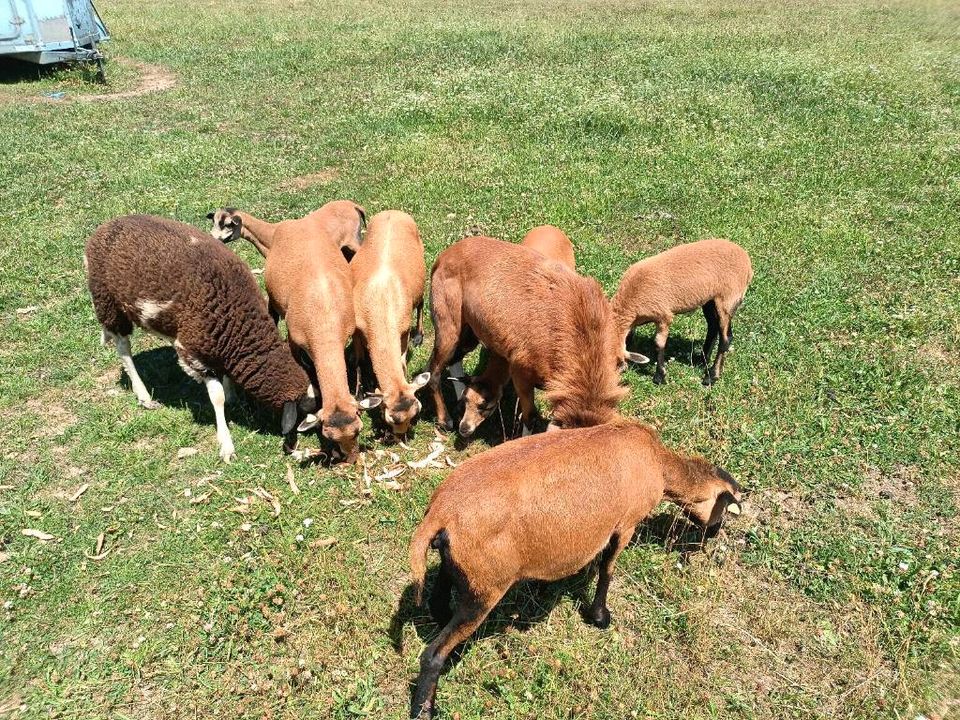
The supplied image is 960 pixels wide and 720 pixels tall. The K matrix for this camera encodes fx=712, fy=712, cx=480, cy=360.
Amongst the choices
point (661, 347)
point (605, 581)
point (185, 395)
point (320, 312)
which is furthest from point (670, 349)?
point (185, 395)

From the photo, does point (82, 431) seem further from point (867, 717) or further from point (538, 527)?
point (867, 717)

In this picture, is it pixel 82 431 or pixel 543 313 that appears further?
pixel 82 431

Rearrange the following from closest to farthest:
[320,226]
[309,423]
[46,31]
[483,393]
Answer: [309,423], [483,393], [320,226], [46,31]

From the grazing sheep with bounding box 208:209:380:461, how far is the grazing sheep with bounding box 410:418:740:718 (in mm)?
2135

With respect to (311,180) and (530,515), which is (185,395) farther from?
(311,180)

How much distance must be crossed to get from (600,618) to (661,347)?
3.96m

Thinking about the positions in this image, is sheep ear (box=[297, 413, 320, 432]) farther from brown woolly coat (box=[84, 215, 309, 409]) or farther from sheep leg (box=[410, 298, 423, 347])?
sheep leg (box=[410, 298, 423, 347])

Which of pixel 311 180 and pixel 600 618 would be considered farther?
pixel 311 180

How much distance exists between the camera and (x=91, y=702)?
17.5 feet

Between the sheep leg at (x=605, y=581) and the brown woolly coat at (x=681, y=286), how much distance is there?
3502 millimetres

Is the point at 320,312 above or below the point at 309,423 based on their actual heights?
above

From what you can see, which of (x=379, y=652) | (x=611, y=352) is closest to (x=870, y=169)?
(x=611, y=352)

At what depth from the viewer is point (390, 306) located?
8.08 meters

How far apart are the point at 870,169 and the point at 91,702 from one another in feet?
50.0
